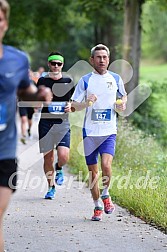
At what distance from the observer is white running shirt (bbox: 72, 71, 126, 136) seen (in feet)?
29.3

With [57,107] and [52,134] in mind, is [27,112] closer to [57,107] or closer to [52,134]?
[52,134]

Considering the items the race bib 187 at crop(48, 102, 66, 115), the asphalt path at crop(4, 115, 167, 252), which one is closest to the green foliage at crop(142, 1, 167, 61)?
the race bib 187 at crop(48, 102, 66, 115)

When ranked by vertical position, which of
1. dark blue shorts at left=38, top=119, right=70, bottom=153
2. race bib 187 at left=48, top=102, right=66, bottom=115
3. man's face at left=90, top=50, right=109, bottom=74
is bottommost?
dark blue shorts at left=38, top=119, right=70, bottom=153

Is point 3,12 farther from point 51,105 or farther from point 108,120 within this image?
point 51,105

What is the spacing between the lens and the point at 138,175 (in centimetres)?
1072

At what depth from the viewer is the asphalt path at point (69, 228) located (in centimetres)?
758

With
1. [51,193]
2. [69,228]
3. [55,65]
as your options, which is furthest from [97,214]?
[55,65]

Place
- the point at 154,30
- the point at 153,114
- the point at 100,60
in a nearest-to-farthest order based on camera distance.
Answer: the point at 100,60 → the point at 153,114 → the point at 154,30

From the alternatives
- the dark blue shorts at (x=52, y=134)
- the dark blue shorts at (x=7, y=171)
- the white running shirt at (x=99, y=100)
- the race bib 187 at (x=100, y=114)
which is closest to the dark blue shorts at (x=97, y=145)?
the white running shirt at (x=99, y=100)

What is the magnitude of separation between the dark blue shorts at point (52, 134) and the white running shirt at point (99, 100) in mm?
1559

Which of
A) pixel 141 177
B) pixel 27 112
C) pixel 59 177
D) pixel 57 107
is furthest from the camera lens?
pixel 27 112

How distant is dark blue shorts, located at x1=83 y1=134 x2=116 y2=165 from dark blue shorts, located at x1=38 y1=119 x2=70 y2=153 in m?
1.57

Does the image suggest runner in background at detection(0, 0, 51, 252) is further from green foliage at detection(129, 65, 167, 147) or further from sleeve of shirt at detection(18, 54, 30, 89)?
green foliage at detection(129, 65, 167, 147)

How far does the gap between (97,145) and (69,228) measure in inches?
43.2
